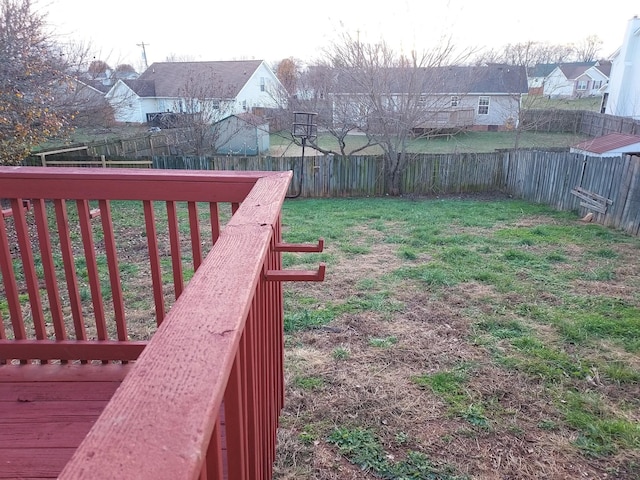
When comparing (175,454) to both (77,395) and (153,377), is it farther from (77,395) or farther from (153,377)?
(77,395)

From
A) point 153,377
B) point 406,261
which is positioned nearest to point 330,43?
point 406,261

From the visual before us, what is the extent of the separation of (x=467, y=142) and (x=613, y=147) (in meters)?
13.2

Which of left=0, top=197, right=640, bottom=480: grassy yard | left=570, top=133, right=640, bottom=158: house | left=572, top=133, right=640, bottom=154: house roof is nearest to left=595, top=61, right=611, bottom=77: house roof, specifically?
left=572, top=133, right=640, bottom=154: house roof

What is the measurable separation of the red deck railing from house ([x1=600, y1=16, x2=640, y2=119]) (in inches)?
941

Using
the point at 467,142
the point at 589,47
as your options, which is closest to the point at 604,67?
the point at 589,47

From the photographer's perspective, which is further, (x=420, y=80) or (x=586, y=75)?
(x=586, y=75)

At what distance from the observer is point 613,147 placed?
10727 mm

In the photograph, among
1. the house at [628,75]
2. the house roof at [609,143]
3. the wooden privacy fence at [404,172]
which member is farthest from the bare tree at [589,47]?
the wooden privacy fence at [404,172]

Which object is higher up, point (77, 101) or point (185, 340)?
point (77, 101)

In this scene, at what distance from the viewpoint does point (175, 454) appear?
49 centimetres

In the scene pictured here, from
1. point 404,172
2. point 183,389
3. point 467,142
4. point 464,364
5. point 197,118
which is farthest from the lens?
point 467,142

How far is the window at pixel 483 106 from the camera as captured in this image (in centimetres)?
2827

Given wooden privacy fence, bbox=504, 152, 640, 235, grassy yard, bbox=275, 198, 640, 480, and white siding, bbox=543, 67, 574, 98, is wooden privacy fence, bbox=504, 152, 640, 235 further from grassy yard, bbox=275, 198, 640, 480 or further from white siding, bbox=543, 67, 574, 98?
white siding, bbox=543, 67, 574, 98

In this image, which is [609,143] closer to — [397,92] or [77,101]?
[397,92]
